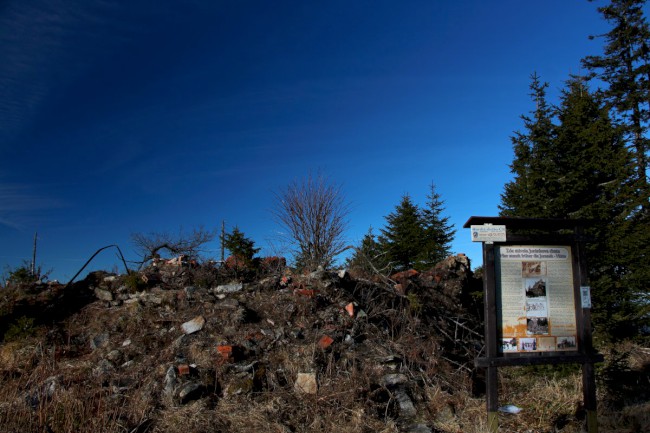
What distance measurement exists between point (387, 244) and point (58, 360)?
16.7 m

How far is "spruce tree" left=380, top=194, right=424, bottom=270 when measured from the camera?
71.5ft

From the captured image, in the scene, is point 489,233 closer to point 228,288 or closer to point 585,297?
point 585,297

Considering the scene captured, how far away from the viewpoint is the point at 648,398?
21.1ft

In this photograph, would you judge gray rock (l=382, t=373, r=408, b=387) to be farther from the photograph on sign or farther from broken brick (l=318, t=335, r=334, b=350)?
the photograph on sign

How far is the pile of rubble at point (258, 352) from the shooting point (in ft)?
16.4

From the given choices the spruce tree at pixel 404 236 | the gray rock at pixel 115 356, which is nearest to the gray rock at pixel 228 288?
the gray rock at pixel 115 356

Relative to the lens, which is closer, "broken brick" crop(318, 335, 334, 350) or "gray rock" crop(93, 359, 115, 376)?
"gray rock" crop(93, 359, 115, 376)

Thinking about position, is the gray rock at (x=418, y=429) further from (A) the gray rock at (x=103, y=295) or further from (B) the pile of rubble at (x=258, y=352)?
(A) the gray rock at (x=103, y=295)

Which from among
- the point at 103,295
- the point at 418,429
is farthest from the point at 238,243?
the point at 418,429

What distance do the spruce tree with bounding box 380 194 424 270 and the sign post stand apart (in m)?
15.3

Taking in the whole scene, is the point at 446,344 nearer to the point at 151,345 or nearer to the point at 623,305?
the point at 623,305

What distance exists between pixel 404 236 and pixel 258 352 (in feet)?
56.7

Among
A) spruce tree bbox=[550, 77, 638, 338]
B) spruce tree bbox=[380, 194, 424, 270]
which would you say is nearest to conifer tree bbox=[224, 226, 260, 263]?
spruce tree bbox=[380, 194, 424, 270]

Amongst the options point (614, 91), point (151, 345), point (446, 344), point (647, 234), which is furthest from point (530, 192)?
point (614, 91)
